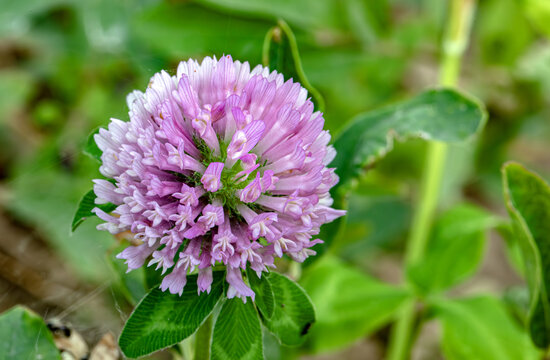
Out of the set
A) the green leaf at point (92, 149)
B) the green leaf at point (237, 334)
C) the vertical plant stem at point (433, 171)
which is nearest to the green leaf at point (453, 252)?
the vertical plant stem at point (433, 171)

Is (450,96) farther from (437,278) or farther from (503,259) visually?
(503,259)

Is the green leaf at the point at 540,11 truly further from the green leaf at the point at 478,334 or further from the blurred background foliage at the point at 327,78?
the green leaf at the point at 478,334

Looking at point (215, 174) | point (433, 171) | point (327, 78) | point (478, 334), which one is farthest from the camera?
point (327, 78)

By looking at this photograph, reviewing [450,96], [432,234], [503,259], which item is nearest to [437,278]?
[432,234]

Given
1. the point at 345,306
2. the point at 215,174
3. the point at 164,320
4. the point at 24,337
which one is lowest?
the point at 345,306

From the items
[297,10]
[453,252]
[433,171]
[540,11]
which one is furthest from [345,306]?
[540,11]

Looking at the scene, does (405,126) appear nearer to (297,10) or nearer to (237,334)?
(237,334)
